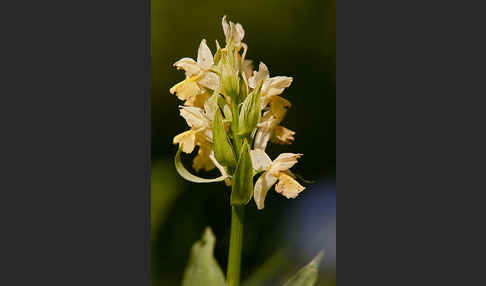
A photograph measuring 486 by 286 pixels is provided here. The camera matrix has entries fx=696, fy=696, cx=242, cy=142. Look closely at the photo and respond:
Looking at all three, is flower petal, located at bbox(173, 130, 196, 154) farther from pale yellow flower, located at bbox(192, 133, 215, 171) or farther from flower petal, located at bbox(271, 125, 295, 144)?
flower petal, located at bbox(271, 125, 295, 144)

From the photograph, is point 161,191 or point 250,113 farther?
point 161,191

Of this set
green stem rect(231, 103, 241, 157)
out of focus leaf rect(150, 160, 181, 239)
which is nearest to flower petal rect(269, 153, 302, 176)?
green stem rect(231, 103, 241, 157)

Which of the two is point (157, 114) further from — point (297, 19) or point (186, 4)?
point (297, 19)

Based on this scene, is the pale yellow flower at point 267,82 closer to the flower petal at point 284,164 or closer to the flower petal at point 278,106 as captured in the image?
the flower petal at point 278,106

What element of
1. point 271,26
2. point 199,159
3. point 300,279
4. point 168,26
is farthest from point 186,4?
point 300,279

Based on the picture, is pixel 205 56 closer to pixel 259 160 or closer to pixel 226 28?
pixel 226 28

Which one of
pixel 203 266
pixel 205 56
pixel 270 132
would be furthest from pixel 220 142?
pixel 203 266
